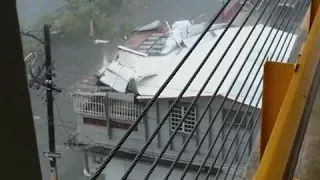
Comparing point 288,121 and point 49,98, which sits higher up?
point 288,121

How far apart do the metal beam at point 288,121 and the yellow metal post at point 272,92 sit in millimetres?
82

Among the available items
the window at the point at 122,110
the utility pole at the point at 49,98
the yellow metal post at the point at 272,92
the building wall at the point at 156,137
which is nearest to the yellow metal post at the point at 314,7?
the yellow metal post at the point at 272,92

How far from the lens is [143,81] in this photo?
2.72 metres

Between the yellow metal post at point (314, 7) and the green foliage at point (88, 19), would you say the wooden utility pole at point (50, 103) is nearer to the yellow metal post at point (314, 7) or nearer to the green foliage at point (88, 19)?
the green foliage at point (88, 19)

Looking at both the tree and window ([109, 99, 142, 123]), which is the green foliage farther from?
window ([109, 99, 142, 123])

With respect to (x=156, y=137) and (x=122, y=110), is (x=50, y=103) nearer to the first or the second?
(x=122, y=110)

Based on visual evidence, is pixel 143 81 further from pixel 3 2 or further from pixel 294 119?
pixel 3 2

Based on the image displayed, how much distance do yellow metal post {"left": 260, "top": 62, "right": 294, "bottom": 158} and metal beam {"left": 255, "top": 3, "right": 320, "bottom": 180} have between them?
0.08 m

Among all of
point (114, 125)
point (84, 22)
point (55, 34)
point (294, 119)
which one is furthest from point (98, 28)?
point (294, 119)

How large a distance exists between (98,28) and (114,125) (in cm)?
103

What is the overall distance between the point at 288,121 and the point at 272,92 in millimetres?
273

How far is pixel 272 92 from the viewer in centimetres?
78

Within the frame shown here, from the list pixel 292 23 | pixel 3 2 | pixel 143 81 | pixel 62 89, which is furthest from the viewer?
pixel 62 89

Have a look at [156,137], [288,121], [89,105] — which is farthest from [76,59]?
[288,121]
